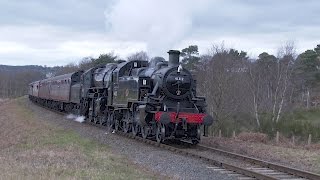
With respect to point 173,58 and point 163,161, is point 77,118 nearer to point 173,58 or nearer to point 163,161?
point 173,58

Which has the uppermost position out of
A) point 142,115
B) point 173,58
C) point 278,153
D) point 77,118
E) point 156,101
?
point 173,58

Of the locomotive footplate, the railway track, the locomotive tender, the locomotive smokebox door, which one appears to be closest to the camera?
the railway track

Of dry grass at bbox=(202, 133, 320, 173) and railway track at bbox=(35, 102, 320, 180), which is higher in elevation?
railway track at bbox=(35, 102, 320, 180)

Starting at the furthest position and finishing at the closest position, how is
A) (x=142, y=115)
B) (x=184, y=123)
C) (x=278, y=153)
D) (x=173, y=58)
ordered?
(x=173, y=58), (x=142, y=115), (x=184, y=123), (x=278, y=153)

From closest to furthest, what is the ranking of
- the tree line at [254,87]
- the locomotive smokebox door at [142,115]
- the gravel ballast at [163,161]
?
the gravel ballast at [163,161] < the locomotive smokebox door at [142,115] < the tree line at [254,87]

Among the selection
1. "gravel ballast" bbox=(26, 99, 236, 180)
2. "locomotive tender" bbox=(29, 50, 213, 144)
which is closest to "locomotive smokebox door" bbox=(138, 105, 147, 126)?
"locomotive tender" bbox=(29, 50, 213, 144)

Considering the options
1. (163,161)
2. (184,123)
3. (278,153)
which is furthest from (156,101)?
(278,153)

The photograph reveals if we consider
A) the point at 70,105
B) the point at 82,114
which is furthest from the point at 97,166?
the point at 70,105

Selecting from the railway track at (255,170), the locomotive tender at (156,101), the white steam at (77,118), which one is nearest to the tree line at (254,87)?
the white steam at (77,118)

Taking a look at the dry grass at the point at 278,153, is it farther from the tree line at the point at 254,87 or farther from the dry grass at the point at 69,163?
the tree line at the point at 254,87

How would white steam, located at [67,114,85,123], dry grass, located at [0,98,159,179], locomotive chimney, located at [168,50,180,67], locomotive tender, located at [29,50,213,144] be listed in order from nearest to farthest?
1. dry grass, located at [0,98,159,179]
2. locomotive tender, located at [29,50,213,144]
3. locomotive chimney, located at [168,50,180,67]
4. white steam, located at [67,114,85,123]

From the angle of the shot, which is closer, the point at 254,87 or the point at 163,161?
the point at 163,161

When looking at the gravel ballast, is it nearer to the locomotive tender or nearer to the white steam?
the locomotive tender

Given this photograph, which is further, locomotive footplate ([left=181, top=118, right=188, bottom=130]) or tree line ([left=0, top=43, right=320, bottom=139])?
tree line ([left=0, top=43, right=320, bottom=139])
